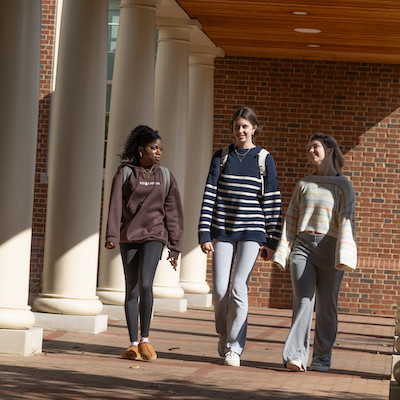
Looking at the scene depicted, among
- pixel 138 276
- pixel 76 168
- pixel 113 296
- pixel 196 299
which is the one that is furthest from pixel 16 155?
pixel 196 299

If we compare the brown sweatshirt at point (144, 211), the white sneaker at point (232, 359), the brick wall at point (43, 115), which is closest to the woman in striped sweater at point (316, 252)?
the white sneaker at point (232, 359)

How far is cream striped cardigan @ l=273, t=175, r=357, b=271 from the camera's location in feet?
25.0

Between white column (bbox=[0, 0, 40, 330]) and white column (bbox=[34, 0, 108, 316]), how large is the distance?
1910 mm

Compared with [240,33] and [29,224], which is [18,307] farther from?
[240,33]

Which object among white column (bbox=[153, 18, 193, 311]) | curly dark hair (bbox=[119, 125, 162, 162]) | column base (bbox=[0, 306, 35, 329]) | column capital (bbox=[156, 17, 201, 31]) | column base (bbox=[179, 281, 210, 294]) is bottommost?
column base (bbox=[179, 281, 210, 294])

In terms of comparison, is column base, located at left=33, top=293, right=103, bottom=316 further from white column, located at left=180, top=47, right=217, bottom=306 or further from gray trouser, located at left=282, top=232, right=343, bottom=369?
white column, located at left=180, top=47, right=217, bottom=306

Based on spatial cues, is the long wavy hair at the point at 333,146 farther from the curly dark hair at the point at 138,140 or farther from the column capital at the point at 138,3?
the column capital at the point at 138,3

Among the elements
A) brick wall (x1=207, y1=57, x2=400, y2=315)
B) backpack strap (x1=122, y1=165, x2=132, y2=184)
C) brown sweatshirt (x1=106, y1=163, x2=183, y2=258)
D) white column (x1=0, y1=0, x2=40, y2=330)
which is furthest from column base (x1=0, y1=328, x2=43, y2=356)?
brick wall (x1=207, y1=57, x2=400, y2=315)

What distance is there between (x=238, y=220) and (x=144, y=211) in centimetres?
74

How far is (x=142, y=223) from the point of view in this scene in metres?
7.78

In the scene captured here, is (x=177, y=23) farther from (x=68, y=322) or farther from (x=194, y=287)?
(x=68, y=322)

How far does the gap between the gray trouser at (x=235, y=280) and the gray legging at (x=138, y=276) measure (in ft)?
1.62

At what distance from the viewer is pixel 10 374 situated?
6.66 m

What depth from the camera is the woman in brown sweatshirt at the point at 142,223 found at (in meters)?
7.73
